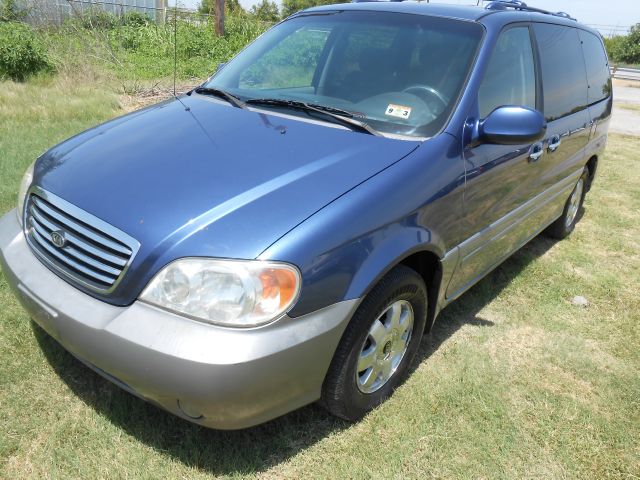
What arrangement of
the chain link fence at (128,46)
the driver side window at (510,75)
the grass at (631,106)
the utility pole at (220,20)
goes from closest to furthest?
the driver side window at (510,75), the chain link fence at (128,46), the utility pole at (220,20), the grass at (631,106)

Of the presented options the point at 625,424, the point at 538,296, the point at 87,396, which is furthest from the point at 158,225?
the point at 538,296

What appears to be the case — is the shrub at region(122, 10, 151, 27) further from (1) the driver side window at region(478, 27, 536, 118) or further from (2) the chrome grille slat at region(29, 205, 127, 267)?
(2) the chrome grille slat at region(29, 205, 127, 267)

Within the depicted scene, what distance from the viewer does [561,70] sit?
3.70 m

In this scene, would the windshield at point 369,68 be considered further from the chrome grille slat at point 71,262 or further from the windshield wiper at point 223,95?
the chrome grille slat at point 71,262

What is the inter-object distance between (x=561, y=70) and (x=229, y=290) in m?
3.05

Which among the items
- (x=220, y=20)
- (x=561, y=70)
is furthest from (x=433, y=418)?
(x=220, y=20)

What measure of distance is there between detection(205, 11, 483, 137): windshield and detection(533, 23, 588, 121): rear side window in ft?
2.90

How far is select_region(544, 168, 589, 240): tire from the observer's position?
4637 mm

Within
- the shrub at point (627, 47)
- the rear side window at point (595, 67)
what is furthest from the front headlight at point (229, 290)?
the shrub at point (627, 47)

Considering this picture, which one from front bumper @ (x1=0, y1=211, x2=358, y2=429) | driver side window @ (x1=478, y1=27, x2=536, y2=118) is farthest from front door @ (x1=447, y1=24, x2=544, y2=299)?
front bumper @ (x1=0, y1=211, x2=358, y2=429)

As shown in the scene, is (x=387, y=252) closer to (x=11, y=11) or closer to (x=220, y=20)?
(x=11, y=11)

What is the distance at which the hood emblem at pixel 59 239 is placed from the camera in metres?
2.06

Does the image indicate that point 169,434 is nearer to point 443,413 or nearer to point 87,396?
point 87,396

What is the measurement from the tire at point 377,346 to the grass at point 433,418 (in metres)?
0.12
